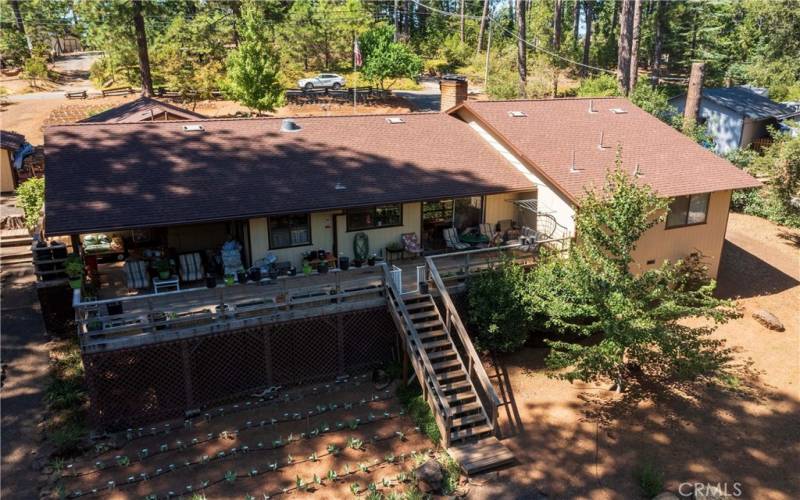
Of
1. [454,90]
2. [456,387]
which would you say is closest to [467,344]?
[456,387]

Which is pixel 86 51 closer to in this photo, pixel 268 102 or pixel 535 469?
pixel 268 102

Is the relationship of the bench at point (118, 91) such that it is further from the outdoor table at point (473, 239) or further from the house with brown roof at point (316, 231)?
the outdoor table at point (473, 239)

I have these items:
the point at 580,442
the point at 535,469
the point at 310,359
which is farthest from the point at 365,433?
the point at 580,442

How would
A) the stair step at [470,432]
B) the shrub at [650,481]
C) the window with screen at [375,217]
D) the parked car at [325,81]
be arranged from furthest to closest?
the parked car at [325,81]
the window with screen at [375,217]
the stair step at [470,432]
the shrub at [650,481]

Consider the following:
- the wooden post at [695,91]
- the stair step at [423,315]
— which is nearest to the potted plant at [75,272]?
the stair step at [423,315]

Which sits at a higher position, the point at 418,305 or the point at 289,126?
the point at 289,126

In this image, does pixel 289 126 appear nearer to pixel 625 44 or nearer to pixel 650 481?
pixel 650 481
